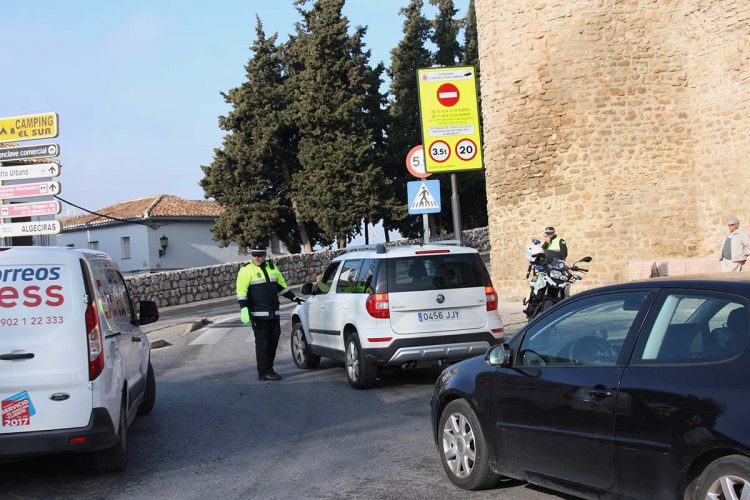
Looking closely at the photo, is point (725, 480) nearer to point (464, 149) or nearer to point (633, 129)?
point (464, 149)

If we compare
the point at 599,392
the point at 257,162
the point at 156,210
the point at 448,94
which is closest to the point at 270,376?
the point at 448,94

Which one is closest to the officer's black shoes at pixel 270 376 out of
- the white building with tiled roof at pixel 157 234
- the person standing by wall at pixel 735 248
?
the person standing by wall at pixel 735 248

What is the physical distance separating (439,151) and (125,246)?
Result: 137 feet

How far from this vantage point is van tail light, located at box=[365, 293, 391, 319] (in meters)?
9.38

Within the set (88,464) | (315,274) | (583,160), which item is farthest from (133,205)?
(88,464)

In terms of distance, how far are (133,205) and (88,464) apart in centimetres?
5117

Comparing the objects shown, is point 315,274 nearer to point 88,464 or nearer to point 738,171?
point 738,171

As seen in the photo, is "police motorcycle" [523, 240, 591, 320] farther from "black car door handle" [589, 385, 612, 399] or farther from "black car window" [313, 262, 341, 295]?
"black car door handle" [589, 385, 612, 399]

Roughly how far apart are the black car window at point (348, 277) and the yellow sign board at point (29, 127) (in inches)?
511

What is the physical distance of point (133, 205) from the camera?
5528cm

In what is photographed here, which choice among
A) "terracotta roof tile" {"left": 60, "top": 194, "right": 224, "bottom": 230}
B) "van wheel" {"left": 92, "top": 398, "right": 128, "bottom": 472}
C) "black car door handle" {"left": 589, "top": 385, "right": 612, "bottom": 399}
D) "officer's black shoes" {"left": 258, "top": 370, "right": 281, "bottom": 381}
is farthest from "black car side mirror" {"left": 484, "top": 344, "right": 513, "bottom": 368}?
"terracotta roof tile" {"left": 60, "top": 194, "right": 224, "bottom": 230}

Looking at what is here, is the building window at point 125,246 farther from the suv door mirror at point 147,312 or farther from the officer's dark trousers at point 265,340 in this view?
the suv door mirror at point 147,312

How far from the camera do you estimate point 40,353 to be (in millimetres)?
5688

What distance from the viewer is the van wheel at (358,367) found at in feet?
31.2
